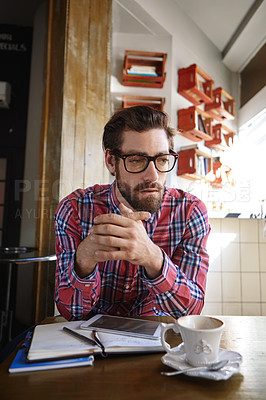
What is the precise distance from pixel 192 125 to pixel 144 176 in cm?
211

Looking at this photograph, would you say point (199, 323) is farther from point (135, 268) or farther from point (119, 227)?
point (135, 268)

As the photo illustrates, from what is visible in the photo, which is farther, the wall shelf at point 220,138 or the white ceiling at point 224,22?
the wall shelf at point 220,138

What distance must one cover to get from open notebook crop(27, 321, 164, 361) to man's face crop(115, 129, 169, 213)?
556 mm

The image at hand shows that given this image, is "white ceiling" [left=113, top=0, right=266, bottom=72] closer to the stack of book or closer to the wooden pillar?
the wooden pillar

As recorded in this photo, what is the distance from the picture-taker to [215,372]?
0.55 metres

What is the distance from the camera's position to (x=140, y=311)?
3.57 feet

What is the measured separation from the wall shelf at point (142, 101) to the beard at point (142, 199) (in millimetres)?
1792

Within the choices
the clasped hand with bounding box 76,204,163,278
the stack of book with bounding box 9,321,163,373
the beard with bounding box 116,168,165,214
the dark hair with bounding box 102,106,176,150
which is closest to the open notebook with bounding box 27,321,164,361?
the stack of book with bounding box 9,321,163,373

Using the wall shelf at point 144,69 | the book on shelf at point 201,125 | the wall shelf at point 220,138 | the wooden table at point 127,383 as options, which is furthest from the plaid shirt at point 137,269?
the wall shelf at point 220,138

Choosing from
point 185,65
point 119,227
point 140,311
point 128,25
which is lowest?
point 140,311

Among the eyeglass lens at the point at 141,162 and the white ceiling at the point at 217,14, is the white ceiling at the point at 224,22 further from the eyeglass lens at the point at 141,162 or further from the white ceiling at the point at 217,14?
the eyeglass lens at the point at 141,162

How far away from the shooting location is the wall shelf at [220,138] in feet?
11.5

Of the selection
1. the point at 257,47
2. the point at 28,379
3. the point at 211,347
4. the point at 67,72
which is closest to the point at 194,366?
the point at 211,347

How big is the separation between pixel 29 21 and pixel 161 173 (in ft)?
11.4
